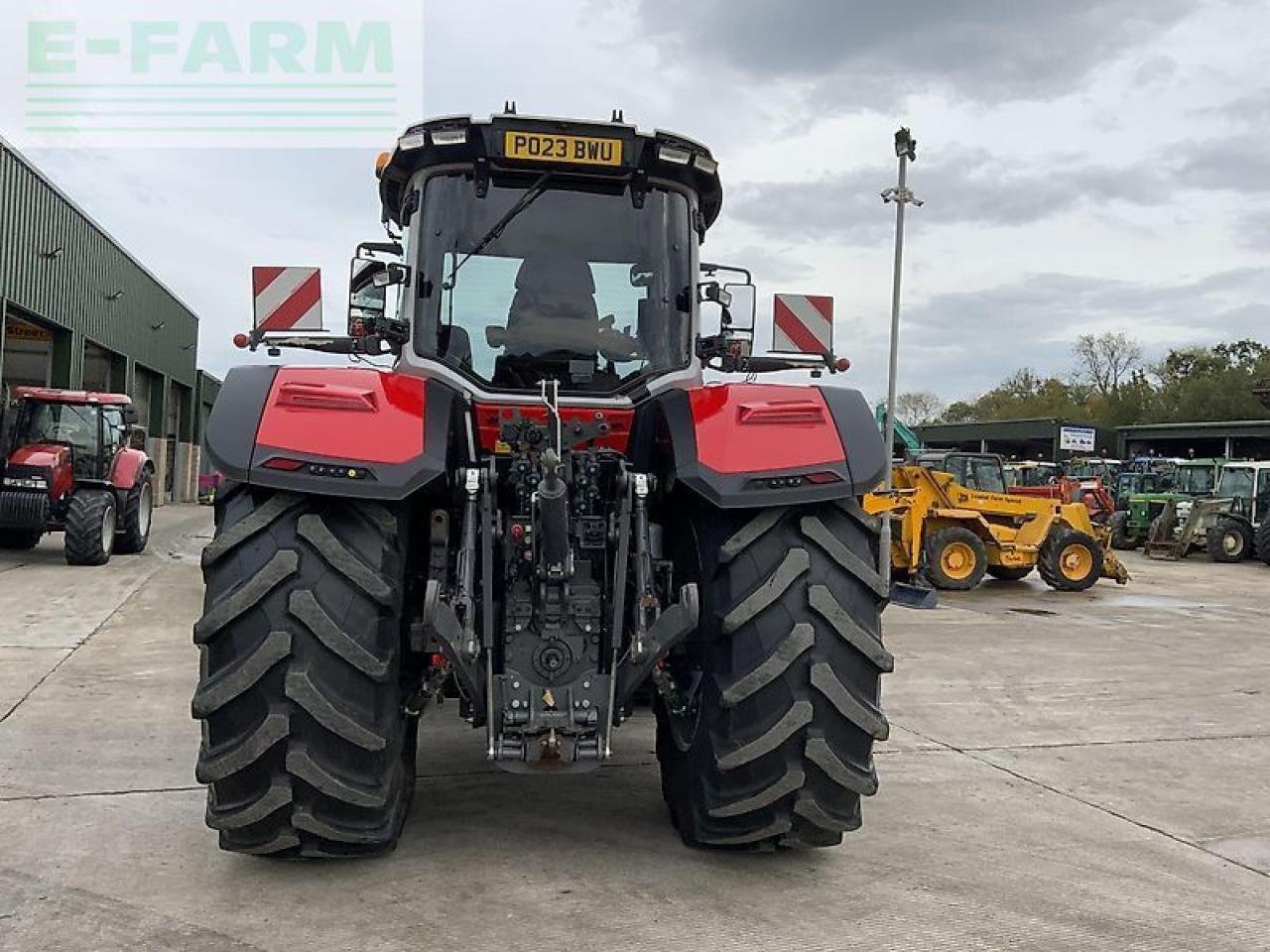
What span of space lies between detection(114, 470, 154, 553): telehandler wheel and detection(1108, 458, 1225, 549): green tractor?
21529 millimetres

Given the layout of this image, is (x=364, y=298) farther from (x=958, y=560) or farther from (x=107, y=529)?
(x=958, y=560)

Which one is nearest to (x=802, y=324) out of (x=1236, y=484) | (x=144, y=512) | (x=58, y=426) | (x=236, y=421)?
(x=236, y=421)

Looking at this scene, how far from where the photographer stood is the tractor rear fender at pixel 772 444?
12.2 feet

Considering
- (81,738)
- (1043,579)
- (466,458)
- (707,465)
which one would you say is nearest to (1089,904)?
(707,465)

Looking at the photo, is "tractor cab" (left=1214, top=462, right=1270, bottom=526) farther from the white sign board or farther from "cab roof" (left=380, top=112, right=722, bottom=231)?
the white sign board

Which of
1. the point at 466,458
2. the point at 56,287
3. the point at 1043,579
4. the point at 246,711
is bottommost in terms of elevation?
the point at 1043,579

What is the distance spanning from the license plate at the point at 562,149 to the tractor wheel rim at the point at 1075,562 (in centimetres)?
1432

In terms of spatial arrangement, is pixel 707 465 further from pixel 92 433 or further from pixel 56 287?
pixel 56 287

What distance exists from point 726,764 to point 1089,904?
1354mm

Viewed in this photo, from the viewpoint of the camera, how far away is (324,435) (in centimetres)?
358

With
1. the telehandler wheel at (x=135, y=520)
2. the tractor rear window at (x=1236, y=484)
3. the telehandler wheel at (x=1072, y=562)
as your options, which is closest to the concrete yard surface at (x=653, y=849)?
the telehandler wheel at (x=1072, y=562)

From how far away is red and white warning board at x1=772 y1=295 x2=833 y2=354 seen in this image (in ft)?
16.3

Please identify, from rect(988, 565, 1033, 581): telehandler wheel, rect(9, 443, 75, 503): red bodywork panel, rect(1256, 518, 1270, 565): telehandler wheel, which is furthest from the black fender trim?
rect(1256, 518, 1270, 565): telehandler wheel

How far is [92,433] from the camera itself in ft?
53.2
